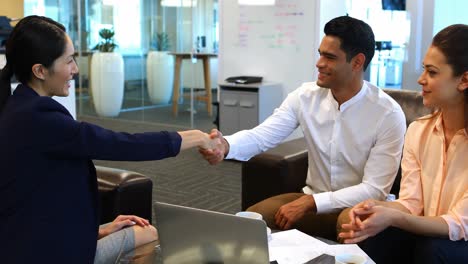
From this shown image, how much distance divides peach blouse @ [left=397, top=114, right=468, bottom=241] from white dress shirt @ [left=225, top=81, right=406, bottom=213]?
222 millimetres

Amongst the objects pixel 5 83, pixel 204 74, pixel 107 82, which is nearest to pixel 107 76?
pixel 107 82

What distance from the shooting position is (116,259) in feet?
6.00

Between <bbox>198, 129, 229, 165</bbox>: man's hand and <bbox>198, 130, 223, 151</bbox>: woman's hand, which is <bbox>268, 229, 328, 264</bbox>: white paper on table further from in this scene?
<bbox>198, 129, 229, 165</bbox>: man's hand

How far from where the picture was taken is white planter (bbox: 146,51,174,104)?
8.02 m

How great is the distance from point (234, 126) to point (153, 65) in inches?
110

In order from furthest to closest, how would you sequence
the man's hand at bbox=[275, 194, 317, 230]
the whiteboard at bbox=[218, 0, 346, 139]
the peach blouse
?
the whiteboard at bbox=[218, 0, 346, 139] → the man's hand at bbox=[275, 194, 317, 230] → the peach blouse

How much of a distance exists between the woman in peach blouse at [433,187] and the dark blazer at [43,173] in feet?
2.84

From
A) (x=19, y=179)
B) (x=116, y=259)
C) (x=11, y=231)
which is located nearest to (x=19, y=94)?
(x=19, y=179)

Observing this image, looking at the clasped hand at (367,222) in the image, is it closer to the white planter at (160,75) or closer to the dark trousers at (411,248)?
the dark trousers at (411,248)

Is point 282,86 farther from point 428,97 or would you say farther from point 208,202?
point 428,97

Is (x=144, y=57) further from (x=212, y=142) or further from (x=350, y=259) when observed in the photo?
(x=350, y=259)

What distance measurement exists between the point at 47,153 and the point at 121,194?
919 mm

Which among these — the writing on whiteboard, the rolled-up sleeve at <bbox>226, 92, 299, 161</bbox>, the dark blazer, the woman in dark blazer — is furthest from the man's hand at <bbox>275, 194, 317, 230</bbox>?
the writing on whiteboard

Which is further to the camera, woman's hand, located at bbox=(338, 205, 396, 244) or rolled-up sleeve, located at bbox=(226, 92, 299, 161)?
rolled-up sleeve, located at bbox=(226, 92, 299, 161)
